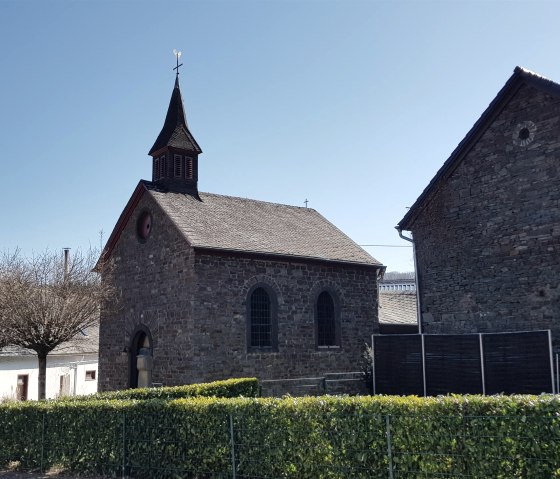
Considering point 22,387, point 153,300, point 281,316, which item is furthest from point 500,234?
point 22,387

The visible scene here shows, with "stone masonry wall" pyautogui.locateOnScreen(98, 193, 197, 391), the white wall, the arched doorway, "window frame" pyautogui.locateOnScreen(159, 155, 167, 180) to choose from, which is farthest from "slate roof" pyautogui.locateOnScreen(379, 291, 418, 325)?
the white wall

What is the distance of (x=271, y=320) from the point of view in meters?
20.3

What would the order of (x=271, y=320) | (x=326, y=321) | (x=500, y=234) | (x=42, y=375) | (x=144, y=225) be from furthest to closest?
1. (x=326, y=321)
2. (x=144, y=225)
3. (x=271, y=320)
4. (x=42, y=375)
5. (x=500, y=234)

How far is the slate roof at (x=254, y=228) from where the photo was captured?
19.8 metres

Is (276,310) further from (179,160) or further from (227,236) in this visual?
(179,160)

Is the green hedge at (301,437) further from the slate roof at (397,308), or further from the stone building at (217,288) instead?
the slate roof at (397,308)

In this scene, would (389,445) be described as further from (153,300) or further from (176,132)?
(176,132)

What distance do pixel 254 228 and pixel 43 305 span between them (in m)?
8.19

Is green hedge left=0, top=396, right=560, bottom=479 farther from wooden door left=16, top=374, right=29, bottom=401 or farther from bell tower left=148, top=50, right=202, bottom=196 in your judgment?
wooden door left=16, top=374, right=29, bottom=401

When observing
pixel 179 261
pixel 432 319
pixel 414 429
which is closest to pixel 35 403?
pixel 179 261

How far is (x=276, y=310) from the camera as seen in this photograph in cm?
2042

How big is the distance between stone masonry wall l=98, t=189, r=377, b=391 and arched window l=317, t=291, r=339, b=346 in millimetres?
336

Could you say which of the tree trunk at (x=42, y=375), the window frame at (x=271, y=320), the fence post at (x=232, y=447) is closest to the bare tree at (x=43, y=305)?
the tree trunk at (x=42, y=375)

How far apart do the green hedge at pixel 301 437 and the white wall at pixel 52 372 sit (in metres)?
16.0
